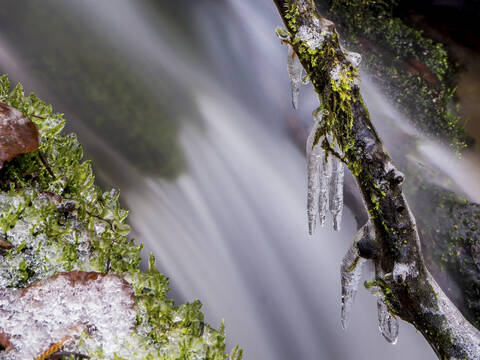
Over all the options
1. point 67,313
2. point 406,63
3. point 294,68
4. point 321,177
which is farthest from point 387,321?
point 406,63

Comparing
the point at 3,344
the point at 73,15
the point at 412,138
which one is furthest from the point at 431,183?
the point at 73,15

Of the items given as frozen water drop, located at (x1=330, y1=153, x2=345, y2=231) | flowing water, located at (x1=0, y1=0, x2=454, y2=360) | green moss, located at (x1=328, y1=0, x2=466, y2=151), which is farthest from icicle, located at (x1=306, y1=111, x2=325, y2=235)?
green moss, located at (x1=328, y1=0, x2=466, y2=151)

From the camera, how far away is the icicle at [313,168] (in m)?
2.26

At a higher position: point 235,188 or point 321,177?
point 321,177

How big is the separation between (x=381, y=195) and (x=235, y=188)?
2.07m

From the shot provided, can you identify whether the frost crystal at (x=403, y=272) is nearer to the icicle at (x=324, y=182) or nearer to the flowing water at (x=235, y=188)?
the icicle at (x=324, y=182)

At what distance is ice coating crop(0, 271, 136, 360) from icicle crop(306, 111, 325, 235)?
1.27 metres

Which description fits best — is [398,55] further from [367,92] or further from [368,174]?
[368,174]

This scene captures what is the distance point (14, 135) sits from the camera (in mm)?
1806

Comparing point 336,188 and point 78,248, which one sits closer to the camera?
point 78,248

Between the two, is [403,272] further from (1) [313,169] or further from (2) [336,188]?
(1) [313,169]

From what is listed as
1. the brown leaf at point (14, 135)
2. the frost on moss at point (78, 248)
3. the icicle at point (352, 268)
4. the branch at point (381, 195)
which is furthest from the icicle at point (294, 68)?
the brown leaf at point (14, 135)

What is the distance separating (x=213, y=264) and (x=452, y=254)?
2231 millimetres

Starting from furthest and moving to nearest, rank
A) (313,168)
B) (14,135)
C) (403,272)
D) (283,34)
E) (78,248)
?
(313,168)
(283,34)
(403,272)
(78,248)
(14,135)
